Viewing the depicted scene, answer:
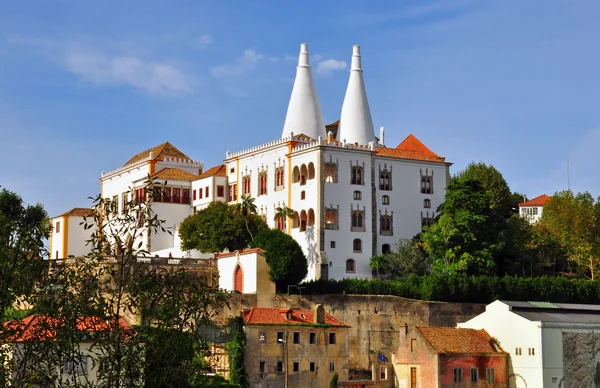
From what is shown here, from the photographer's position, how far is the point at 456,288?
235ft

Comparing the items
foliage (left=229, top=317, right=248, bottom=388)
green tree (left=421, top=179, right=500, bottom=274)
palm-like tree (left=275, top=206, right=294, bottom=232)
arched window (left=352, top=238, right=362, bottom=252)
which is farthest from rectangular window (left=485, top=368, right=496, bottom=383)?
palm-like tree (left=275, top=206, right=294, bottom=232)

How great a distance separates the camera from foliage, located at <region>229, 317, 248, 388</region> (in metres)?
60.0

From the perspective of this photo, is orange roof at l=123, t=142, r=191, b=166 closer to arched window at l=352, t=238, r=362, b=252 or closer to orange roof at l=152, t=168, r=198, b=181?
orange roof at l=152, t=168, r=198, b=181

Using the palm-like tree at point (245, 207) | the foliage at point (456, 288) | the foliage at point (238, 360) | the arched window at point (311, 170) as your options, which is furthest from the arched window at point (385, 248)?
the foliage at point (238, 360)

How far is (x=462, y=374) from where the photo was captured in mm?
62688

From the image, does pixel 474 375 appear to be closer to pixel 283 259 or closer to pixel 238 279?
pixel 283 259

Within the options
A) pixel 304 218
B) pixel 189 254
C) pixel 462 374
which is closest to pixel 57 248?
pixel 189 254

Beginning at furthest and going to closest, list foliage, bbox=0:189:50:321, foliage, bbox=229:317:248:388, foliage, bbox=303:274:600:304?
1. foliage, bbox=303:274:600:304
2. foliage, bbox=229:317:248:388
3. foliage, bbox=0:189:50:321

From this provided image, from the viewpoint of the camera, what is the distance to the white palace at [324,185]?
78.8 metres

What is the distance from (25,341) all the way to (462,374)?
139 ft

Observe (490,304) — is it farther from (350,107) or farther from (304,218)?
(350,107)

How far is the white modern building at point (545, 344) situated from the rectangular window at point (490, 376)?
49.9 inches

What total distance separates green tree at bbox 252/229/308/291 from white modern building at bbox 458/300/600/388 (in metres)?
12.4

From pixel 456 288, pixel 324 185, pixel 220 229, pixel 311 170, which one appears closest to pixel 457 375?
pixel 456 288
